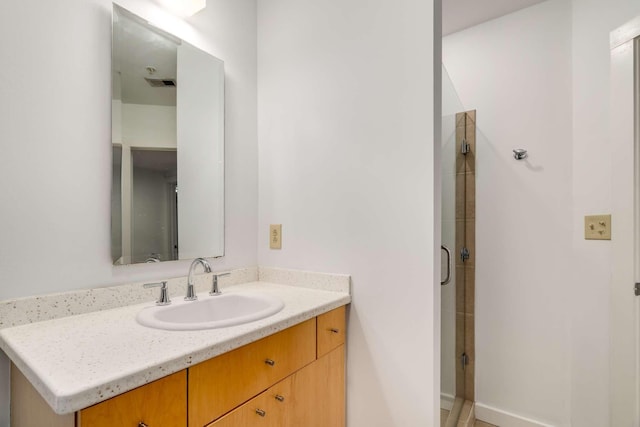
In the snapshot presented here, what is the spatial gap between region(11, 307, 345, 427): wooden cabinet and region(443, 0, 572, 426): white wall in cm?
117

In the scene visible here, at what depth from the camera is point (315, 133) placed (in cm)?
148

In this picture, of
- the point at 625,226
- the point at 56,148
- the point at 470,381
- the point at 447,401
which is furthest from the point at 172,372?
the point at 470,381

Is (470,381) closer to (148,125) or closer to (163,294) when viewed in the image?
(163,294)

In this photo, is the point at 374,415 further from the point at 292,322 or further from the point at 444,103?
the point at 444,103

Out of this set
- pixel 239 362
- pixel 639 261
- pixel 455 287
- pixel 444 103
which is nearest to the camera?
pixel 239 362

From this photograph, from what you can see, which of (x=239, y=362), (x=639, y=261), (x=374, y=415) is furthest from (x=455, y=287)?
(x=239, y=362)

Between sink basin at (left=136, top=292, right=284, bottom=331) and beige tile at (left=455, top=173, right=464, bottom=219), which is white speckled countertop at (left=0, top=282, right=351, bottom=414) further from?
beige tile at (left=455, top=173, right=464, bottom=219)

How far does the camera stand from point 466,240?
6.63 feet

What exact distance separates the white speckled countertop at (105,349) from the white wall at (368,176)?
379 millimetres

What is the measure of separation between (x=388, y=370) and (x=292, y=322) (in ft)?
1.66

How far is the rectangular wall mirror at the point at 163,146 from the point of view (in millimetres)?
1169

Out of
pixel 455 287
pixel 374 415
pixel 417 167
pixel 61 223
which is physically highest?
pixel 417 167

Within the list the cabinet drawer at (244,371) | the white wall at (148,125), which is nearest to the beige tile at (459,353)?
the cabinet drawer at (244,371)

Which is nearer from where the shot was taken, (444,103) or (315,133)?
(315,133)
